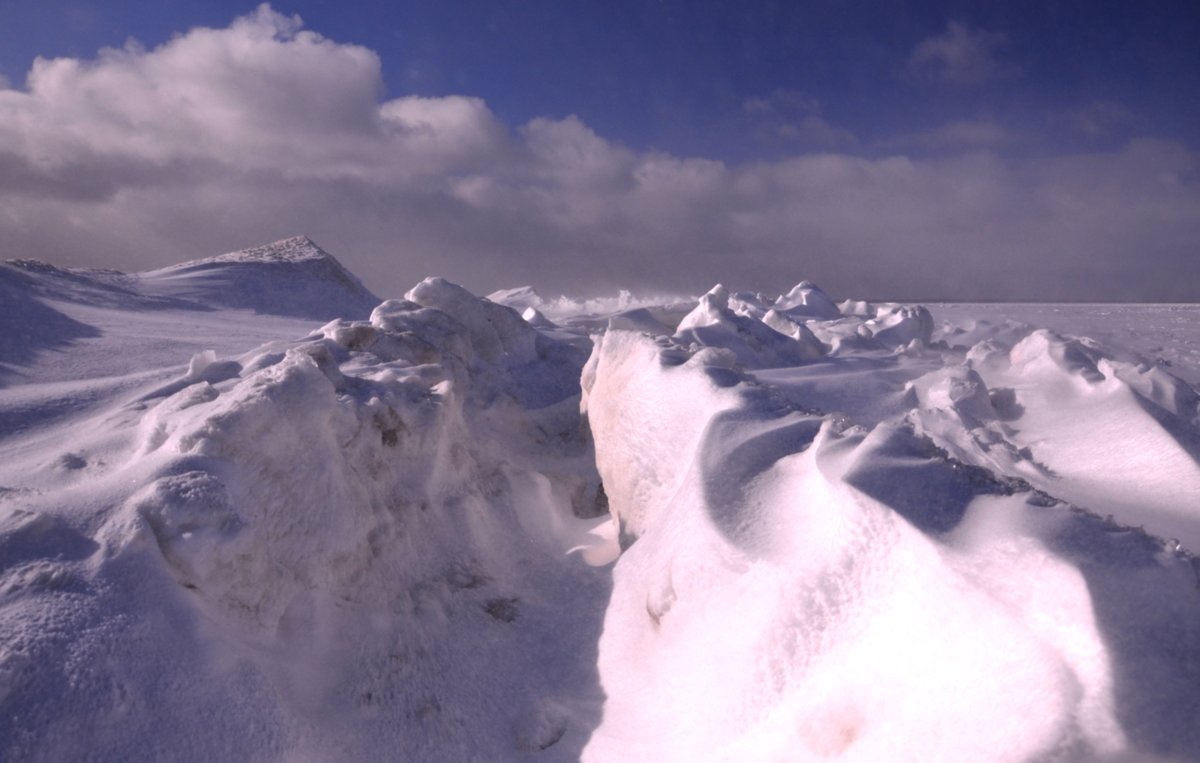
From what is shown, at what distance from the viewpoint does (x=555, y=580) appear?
281 cm

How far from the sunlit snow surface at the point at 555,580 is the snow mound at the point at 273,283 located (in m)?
4.86

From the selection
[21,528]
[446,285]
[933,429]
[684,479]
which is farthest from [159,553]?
[933,429]

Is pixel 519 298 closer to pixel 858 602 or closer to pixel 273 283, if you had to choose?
pixel 273 283

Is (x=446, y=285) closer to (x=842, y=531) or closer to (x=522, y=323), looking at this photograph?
(x=522, y=323)

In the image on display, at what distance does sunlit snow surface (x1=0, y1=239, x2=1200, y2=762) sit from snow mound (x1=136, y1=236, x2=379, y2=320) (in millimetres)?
4859

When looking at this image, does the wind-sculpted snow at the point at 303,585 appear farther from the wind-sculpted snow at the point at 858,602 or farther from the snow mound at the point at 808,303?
the snow mound at the point at 808,303

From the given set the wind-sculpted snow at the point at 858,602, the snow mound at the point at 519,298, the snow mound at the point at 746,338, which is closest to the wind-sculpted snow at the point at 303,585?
the wind-sculpted snow at the point at 858,602

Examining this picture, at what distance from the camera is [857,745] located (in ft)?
4.66

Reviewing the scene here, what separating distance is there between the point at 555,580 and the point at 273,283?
8.67m

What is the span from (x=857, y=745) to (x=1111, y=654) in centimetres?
49

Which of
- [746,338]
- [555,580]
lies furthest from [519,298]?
[555,580]

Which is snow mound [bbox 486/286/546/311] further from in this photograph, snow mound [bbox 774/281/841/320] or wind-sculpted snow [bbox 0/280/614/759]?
wind-sculpted snow [bbox 0/280/614/759]

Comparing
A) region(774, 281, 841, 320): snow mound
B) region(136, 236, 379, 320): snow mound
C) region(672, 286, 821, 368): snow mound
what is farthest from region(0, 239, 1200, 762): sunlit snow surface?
region(774, 281, 841, 320): snow mound

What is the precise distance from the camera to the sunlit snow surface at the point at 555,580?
135 cm
